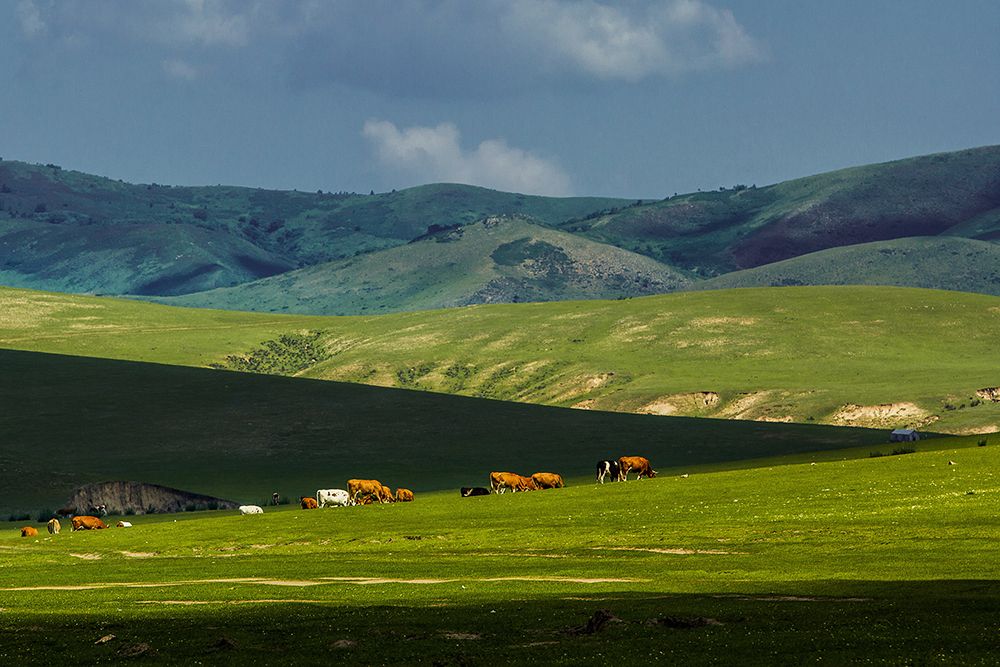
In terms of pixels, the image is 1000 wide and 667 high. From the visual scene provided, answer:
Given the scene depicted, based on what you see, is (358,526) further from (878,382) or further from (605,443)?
(878,382)

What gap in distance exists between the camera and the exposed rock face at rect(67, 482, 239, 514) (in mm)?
91875

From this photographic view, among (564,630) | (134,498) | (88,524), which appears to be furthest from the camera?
(134,498)

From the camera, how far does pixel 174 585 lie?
1671 inches

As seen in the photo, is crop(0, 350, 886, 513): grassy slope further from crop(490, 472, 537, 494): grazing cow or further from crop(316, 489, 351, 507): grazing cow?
crop(490, 472, 537, 494): grazing cow

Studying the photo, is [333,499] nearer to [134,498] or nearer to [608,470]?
[608,470]

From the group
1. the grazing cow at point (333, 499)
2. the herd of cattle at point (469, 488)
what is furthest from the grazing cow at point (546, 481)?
the grazing cow at point (333, 499)

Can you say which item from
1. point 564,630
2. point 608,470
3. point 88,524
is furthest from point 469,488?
point 564,630

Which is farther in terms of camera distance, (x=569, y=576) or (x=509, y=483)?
(x=509, y=483)

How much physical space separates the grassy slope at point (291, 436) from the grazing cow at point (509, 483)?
21901mm

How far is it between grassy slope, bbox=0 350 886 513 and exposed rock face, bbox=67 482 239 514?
196 cm

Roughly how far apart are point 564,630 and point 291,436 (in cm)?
9644

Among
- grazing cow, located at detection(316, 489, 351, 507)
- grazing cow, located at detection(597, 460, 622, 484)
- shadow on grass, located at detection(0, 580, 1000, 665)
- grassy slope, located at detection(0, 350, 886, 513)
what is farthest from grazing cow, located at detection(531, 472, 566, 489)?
shadow on grass, located at detection(0, 580, 1000, 665)

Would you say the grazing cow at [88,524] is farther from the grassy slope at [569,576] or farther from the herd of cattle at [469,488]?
the herd of cattle at [469,488]

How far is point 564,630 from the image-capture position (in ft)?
95.4
